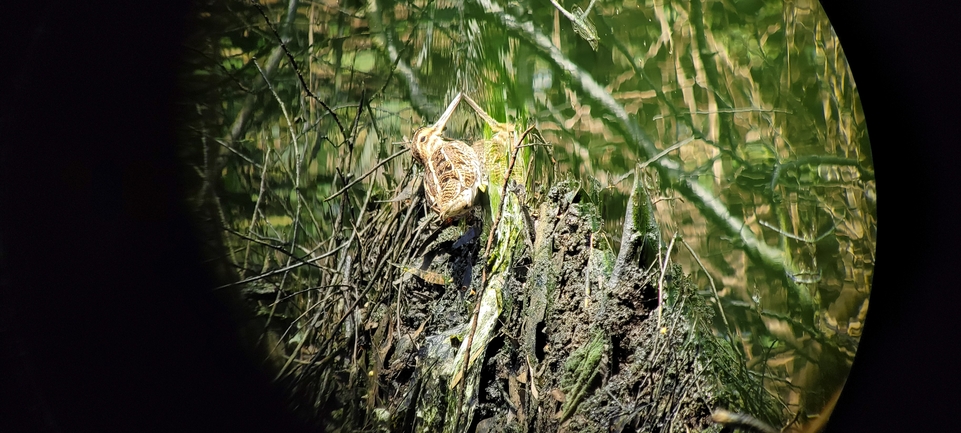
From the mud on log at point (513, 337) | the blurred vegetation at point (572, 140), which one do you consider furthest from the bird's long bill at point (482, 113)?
the mud on log at point (513, 337)

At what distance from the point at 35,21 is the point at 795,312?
1.09 meters

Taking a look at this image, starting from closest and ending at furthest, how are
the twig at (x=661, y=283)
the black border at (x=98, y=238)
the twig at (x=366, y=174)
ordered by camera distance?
1. the twig at (x=661, y=283)
2. the black border at (x=98, y=238)
3. the twig at (x=366, y=174)

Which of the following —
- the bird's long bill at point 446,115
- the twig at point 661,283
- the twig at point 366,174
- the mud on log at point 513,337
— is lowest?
the mud on log at point 513,337

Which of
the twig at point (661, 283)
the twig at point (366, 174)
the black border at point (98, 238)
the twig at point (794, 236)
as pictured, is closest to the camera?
the twig at point (794, 236)

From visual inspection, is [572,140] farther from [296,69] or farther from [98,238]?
[98,238]

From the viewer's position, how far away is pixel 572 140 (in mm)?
1062

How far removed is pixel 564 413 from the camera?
1.02m

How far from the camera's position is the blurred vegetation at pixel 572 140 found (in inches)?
31.2

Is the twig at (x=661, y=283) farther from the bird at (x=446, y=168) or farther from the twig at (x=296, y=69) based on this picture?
the twig at (x=296, y=69)

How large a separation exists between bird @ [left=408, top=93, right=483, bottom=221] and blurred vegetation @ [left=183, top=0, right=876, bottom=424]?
0.9 inches

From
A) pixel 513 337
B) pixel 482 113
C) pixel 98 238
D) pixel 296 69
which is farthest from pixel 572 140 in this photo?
pixel 98 238

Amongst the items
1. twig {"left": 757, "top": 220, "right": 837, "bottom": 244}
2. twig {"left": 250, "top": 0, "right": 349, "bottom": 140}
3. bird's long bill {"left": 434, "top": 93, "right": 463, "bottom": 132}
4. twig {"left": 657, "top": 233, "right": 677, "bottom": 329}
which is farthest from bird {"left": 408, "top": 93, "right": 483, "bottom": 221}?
twig {"left": 757, "top": 220, "right": 837, "bottom": 244}

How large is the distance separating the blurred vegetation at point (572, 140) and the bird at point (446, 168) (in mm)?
22

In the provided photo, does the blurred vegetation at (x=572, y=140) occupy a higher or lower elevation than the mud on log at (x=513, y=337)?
higher
